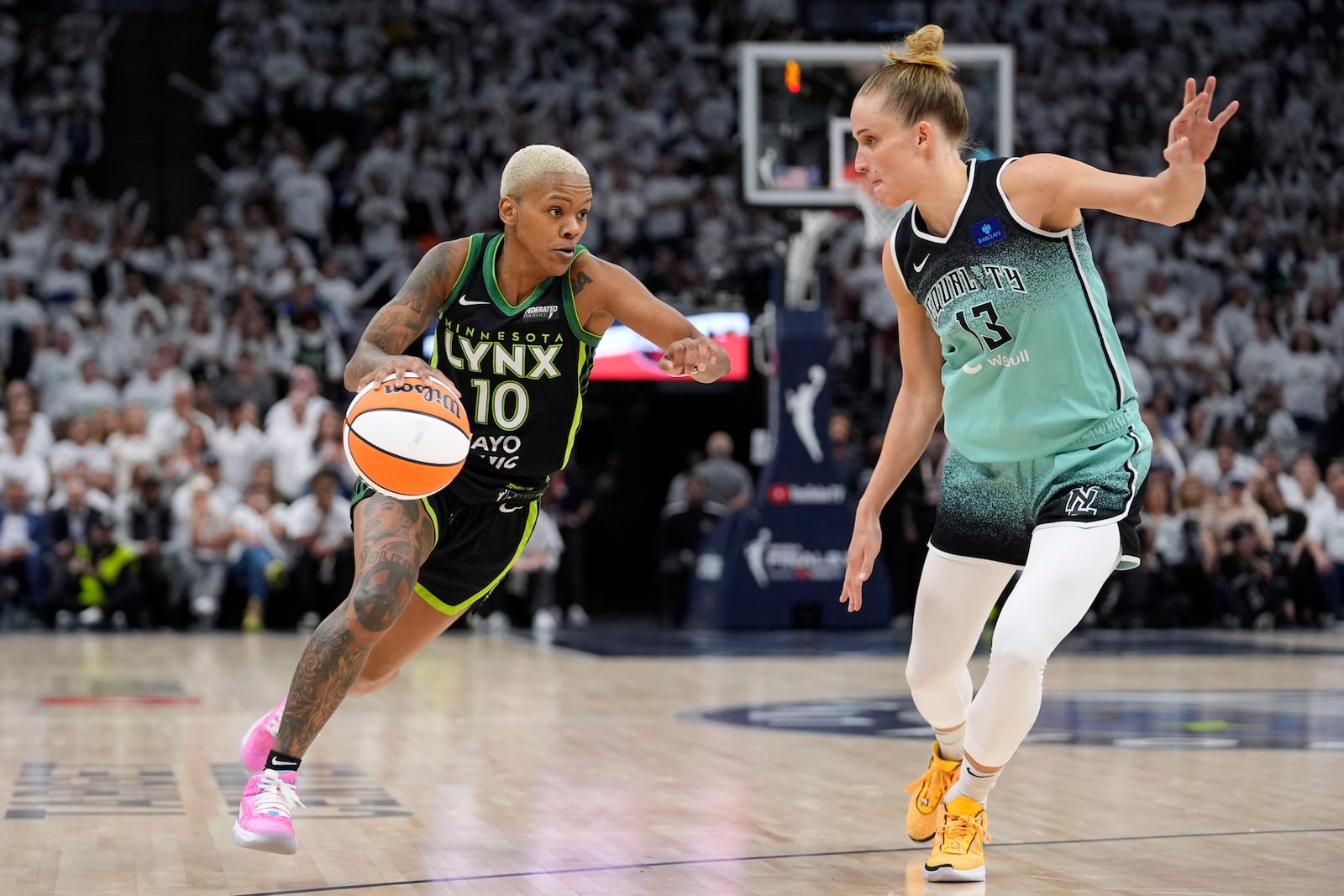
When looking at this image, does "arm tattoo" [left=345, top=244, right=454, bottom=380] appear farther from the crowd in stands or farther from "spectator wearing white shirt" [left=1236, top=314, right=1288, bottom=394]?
"spectator wearing white shirt" [left=1236, top=314, right=1288, bottom=394]

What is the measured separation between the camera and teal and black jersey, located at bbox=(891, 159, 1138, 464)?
187 inches

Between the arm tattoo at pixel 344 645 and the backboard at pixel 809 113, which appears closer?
the arm tattoo at pixel 344 645

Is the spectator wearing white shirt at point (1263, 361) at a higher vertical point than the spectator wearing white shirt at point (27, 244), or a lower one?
lower

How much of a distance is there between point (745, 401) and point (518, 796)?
13156 millimetres

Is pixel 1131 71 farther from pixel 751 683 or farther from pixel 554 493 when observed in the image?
pixel 751 683

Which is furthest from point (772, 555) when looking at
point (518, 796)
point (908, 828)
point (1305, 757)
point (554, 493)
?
point (908, 828)

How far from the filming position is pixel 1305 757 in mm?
7602

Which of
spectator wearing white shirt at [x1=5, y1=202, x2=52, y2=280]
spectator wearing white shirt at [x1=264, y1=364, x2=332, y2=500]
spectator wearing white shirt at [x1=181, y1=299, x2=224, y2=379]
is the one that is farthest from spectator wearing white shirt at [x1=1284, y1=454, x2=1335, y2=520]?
spectator wearing white shirt at [x1=5, y1=202, x2=52, y2=280]

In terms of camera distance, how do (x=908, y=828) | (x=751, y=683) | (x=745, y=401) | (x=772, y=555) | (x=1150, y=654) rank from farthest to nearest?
1. (x=745, y=401)
2. (x=772, y=555)
3. (x=1150, y=654)
4. (x=751, y=683)
5. (x=908, y=828)

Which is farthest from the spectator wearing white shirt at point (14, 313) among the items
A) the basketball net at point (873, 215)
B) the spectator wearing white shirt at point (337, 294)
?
the basketball net at point (873, 215)

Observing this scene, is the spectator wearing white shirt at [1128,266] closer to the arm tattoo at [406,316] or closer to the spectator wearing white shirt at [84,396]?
the spectator wearing white shirt at [84,396]

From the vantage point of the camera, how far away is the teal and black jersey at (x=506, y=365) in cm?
534

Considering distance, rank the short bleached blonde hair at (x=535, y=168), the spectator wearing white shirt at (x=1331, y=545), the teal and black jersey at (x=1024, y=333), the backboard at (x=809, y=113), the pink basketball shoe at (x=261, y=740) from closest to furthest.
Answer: the teal and black jersey at (x=1024, y=333)
the short bleached blonde hair at (x=535, y=168)
the pink basketball shoe at (x=261, y=740)
the backboard at (x=809, y=113)
the spectator wearing white shirt at (x=1331, y=545)

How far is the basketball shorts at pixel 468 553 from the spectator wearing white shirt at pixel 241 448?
35.3ft
